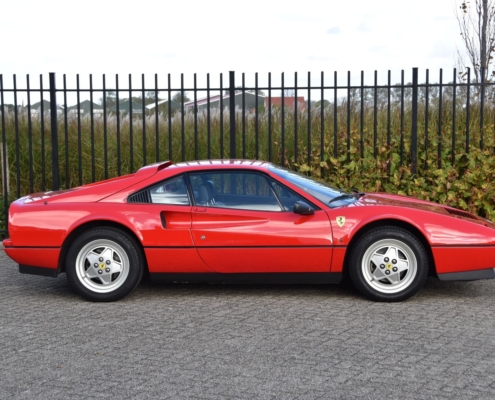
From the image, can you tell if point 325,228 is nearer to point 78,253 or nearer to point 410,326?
point 410,326

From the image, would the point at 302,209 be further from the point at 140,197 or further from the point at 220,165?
the point at 140,197

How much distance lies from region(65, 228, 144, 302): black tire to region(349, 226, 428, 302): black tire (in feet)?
6.41

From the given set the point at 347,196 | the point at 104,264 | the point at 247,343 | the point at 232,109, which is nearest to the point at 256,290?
the point at 347,196

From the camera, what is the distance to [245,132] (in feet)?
43.8

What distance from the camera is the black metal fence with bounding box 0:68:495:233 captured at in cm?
1155

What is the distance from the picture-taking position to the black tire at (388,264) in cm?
683

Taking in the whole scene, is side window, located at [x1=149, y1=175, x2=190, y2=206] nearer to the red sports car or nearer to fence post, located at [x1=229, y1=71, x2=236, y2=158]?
the red sports car

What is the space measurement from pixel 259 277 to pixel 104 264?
54.9 inches

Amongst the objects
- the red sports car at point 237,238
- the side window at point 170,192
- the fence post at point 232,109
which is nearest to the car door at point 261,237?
the red sports car at point 237,238

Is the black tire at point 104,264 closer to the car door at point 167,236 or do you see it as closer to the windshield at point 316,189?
the car door at point 167,236

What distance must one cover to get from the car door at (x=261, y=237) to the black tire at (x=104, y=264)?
612mm

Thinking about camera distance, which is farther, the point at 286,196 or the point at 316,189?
the point at 316,189

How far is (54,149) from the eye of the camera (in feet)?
38.8

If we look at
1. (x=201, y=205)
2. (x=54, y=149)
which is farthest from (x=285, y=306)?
(x=54, y=149)
